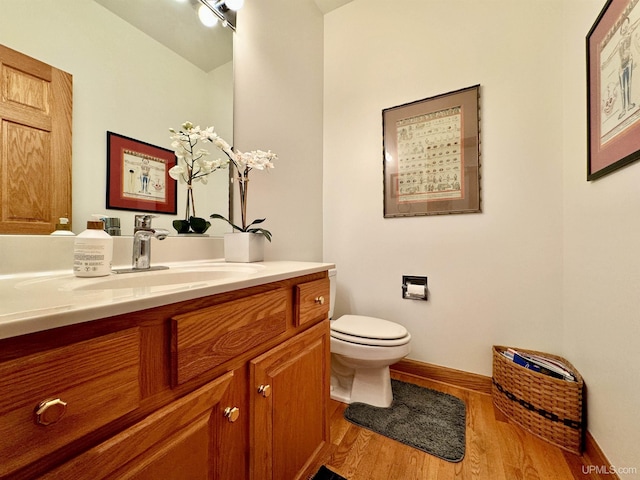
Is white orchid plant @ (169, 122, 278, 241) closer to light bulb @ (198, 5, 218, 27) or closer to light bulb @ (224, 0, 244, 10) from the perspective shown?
light bulb @ (198, 5, 218, 27)

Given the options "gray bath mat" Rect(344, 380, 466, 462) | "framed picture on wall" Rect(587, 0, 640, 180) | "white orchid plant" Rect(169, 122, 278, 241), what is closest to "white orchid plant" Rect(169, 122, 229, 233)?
"white orchid plant" Rect(169, 122, 278, 241)

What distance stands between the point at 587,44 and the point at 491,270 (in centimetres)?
112

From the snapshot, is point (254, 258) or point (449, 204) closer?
point (254, 258)

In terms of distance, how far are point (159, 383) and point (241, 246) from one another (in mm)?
699

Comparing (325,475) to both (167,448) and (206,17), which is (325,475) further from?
(206,17)

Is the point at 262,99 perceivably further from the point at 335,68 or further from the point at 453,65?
the point at 453,65

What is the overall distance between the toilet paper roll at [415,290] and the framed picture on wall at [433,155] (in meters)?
0.48

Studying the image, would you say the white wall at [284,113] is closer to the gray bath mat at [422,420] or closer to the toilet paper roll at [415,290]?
the toilet paper roll at [415,290]

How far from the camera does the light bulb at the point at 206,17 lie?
1.19 metres

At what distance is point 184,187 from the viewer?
110 cm

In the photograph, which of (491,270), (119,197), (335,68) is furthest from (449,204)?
(119,197)

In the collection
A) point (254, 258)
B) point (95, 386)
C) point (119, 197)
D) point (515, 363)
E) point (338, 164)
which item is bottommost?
point (515, 363)

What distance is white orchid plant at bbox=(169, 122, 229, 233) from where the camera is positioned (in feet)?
3.48

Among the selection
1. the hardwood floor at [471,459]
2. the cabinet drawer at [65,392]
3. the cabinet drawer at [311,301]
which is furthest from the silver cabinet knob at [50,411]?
the hardwood floor at [471,459]
